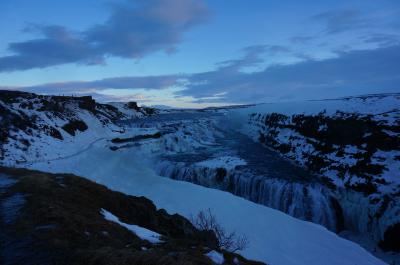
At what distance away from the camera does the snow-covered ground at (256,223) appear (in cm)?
1412

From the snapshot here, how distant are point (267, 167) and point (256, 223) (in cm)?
1774

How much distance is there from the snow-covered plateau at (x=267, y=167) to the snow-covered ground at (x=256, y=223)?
0.19 feet

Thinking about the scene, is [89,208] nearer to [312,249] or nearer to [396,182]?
[312,249]

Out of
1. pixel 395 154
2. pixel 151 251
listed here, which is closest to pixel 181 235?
pixel 151 251

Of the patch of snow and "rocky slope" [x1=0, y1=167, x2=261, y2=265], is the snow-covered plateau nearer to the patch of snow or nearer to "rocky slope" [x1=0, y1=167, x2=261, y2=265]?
the patch of snow

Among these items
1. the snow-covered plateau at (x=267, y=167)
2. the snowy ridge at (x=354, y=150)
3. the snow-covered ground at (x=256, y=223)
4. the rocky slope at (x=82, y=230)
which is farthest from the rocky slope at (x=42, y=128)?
the snowy ridge at (x=354, y=150)

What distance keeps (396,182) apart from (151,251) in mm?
21627

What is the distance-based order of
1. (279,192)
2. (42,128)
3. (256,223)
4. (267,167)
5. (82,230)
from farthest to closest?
(42,128)
(267,167)
(279,192)
(256,223)
(82,230)

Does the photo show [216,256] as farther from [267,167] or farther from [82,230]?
[267,167]

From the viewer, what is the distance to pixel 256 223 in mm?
17250

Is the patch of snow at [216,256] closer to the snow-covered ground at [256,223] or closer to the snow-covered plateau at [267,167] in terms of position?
the snow-covered plateau at [267,167]

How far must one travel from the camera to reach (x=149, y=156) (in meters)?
43.7

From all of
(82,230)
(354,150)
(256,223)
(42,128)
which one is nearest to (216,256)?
(82,230)

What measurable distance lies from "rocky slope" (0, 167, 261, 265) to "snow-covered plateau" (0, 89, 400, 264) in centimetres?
172
